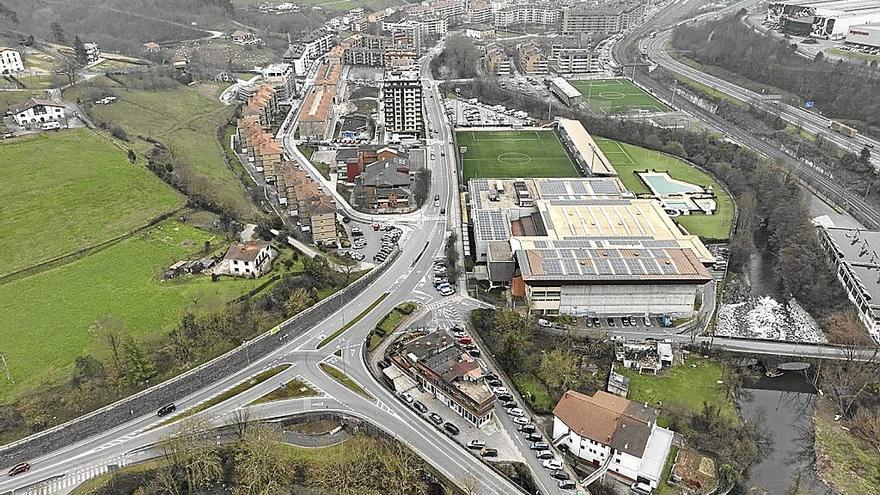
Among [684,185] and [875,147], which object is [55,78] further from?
[875,147]

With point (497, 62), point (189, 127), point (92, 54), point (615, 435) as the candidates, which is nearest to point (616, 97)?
point (497, 62)

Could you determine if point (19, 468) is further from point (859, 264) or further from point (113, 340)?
point (859, 264)

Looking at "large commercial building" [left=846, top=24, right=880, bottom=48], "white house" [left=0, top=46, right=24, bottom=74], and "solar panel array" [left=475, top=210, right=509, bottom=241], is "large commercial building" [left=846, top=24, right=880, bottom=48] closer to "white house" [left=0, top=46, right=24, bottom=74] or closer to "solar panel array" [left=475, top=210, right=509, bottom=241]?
"solar panel array" [left=475, top=210, right=509, bottom=241]

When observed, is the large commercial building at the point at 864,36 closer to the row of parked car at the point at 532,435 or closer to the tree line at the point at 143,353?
the row of parked car at the point at 532,435

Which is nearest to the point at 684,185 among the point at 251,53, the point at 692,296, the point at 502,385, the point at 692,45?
the point at 692,296

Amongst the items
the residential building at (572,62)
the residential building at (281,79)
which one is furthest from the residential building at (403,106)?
the residential building at (572,62)
